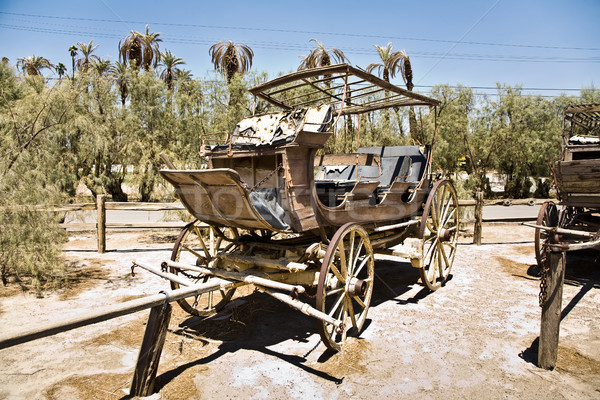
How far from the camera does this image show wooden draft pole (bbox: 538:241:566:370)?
3965 mm

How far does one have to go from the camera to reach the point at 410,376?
3.88 metres

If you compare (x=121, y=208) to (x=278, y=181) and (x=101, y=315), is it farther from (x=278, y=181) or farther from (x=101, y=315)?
(x=101, y=315)

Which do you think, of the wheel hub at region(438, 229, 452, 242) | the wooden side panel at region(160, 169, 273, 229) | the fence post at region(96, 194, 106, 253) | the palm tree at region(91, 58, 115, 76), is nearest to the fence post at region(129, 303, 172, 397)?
the wooden side panel at region(160, 169, 273, 229)

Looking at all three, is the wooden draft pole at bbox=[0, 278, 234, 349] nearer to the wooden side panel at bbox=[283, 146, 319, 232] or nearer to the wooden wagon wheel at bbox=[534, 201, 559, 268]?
the wooden side panel at bbox=[283, 146, 319, 232]

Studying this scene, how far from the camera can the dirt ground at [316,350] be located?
→ 361 centimetres

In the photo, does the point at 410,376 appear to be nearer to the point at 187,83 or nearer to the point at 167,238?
the point at 167,238

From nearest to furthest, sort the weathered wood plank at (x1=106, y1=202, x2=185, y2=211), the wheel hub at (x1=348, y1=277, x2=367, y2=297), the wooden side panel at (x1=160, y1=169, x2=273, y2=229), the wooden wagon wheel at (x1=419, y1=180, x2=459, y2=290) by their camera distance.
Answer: the wooden side panel at (x1=160, y1=169, x2=273, y2=229), the wheel hub at (x1=348, y1=277, x2=367, y2=297), the wooden wagon wheel at (x1=419, y1=180, x2=459, y2=290), the weathered wood plank at (x1=106, y1=202, x2=185, y2=211)

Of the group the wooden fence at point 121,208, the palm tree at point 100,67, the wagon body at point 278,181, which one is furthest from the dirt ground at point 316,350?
Result: the palm tree at point 100,67

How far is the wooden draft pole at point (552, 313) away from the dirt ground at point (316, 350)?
0.14 meters

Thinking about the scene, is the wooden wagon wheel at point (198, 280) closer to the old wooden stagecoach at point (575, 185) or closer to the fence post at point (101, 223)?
the fence post at point (101, 223)

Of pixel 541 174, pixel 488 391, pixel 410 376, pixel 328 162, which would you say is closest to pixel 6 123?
pixel 328 162

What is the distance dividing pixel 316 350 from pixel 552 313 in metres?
2.34

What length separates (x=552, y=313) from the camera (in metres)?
4.00

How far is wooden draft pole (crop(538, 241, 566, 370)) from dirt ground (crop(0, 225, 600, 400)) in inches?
5.5
